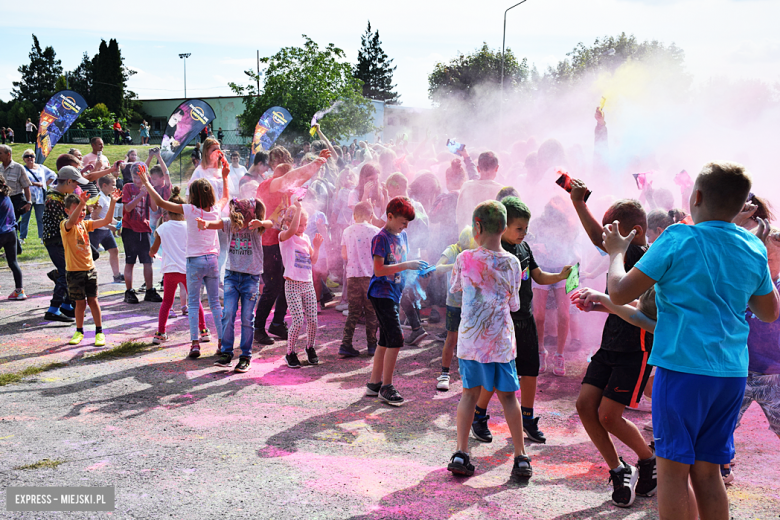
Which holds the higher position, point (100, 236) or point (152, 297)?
point (100, 236)

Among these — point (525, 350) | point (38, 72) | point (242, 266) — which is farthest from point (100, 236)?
point (38, 72)

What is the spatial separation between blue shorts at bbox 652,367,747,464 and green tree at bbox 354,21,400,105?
84032mm

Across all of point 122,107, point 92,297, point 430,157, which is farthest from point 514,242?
point 122,107

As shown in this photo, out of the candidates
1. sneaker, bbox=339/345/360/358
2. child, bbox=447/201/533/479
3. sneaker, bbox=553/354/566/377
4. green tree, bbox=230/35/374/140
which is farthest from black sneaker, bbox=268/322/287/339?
green tree, bbox=230/35/374/140

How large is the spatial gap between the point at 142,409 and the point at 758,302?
14.4 feet

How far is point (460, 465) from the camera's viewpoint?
3.64 m

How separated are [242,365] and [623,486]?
379 cm

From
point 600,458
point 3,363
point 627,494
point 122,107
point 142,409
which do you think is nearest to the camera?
point 627,494

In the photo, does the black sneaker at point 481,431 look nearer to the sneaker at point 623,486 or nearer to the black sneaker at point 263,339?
the sneaker at point 623,486

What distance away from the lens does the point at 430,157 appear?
12.0 m

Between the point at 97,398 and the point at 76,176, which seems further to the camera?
the point at 76,176

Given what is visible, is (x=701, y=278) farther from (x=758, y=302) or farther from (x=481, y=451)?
(x=481, y=451)

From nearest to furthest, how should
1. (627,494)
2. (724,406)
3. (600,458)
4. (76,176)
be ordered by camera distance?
1. (724,406)
2. (627,494)
3. (600,458)
4. (76,176)

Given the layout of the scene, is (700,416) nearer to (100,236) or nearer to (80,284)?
(80,284)
